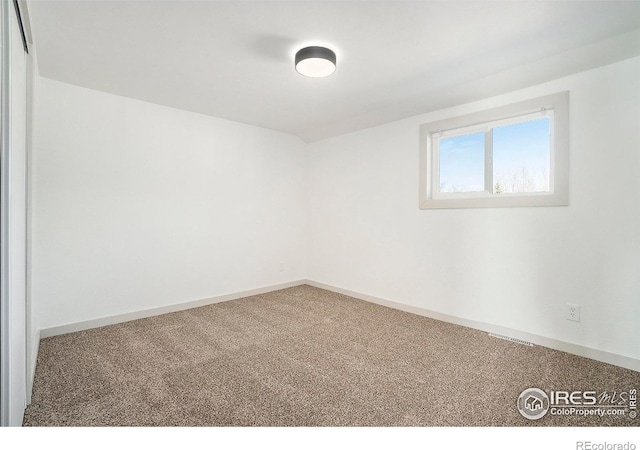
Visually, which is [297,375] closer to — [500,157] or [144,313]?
[144,313]

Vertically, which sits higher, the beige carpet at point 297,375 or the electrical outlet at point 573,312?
the electrical outlet at point 573,312

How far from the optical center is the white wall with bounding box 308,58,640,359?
2312 mm

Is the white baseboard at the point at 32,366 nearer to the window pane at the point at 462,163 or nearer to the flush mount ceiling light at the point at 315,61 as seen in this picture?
the flush mount ceiling light at the point at 315,61

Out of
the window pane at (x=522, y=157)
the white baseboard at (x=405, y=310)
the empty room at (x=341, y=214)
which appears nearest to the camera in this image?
the empty room at (x=341, y=214)

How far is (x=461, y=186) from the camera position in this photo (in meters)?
3.34

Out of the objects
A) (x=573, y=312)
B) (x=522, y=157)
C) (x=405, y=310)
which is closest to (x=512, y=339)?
(x=573, y=312)

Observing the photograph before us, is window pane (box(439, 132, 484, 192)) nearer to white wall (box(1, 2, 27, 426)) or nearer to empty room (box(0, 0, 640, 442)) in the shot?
empty room (box(0, 0, 640, 442))

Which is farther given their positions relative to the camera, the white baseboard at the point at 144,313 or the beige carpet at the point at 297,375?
the white baseboard at the point at 144,313

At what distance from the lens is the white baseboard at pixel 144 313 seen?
2.87 metres

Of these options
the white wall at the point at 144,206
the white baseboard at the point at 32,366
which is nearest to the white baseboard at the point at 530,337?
the white wall at the point at 144,206

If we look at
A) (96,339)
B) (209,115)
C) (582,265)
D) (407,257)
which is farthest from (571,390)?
(209,115)

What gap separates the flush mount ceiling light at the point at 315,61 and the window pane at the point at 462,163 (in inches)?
69.7
